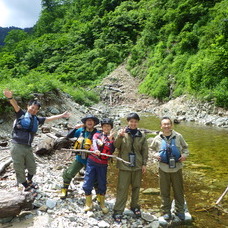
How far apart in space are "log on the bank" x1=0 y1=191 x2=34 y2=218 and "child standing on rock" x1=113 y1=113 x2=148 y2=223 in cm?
169

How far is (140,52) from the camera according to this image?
35.7 m

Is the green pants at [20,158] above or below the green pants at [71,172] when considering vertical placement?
above

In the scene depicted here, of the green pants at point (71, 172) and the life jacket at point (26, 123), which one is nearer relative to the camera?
the life jacket at point (26, 123)

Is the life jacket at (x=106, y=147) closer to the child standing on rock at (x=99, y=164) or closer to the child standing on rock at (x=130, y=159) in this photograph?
the child standing on rock at (x=99, y=164)

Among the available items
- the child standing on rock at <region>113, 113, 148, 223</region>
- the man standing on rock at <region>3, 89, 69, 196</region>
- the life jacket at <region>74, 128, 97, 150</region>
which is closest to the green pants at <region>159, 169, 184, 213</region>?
the child standing on rock at <region>113, 113, 148, 223</region>

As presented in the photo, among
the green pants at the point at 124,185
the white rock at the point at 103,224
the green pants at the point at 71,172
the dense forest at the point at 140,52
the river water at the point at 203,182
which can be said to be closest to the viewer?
the white rock at the point at 103,224

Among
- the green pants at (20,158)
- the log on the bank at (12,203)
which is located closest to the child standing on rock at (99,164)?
the log on the bank at (12,203)

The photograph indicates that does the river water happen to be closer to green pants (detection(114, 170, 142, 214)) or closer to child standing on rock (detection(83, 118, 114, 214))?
green pants (detection(114, 170, 142, 214))

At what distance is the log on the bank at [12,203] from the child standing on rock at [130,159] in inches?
66.5

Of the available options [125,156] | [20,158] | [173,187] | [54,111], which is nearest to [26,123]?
[20,158]

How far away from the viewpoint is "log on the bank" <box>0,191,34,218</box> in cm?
336

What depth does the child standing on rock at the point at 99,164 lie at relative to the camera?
417cm

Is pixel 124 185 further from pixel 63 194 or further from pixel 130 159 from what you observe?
pixel 63 194

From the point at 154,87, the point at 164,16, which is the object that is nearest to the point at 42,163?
the point at 154,87
